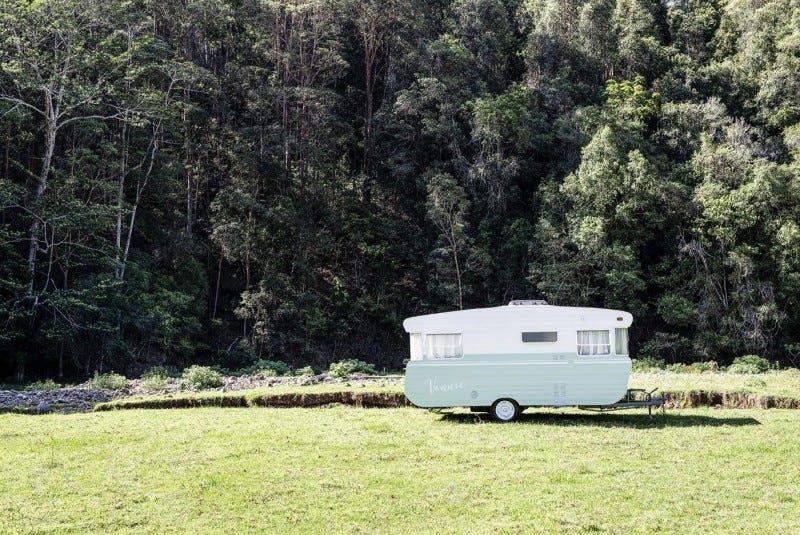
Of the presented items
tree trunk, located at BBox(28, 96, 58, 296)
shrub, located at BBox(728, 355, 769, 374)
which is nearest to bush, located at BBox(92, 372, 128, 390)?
tree trunk, located at BBox(28, 96, 58, 296)

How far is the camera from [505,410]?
14.4 metres

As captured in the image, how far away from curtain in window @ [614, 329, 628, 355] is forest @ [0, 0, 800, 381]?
61.0ft

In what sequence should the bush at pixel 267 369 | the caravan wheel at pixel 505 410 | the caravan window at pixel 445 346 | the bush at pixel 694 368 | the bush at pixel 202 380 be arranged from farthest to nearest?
the bush at pixel 267 369 < the bush at pixel 694 368 < the bush at pixel 202 380 < the caravan window at pixel 445 346 < the caravan wheel at pixel 505 410

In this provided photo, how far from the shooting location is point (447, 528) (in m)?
7.84

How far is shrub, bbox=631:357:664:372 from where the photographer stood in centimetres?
2770

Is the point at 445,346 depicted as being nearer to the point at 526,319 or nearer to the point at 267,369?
the point at 526,319

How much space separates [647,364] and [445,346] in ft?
57.8

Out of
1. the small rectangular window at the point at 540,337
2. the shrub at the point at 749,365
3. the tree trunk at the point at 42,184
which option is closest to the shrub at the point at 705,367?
the shrub at the point at 749,365

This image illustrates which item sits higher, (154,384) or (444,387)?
(444,387)

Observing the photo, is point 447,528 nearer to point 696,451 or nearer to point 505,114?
point 696,451

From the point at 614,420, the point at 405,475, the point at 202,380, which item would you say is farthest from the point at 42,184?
the point at 614,420

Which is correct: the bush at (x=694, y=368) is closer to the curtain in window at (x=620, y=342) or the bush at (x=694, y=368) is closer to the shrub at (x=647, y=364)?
the shrub at (x=647, y=364)

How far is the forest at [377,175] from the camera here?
28234mm

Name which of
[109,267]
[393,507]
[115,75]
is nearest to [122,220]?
[109,267]
